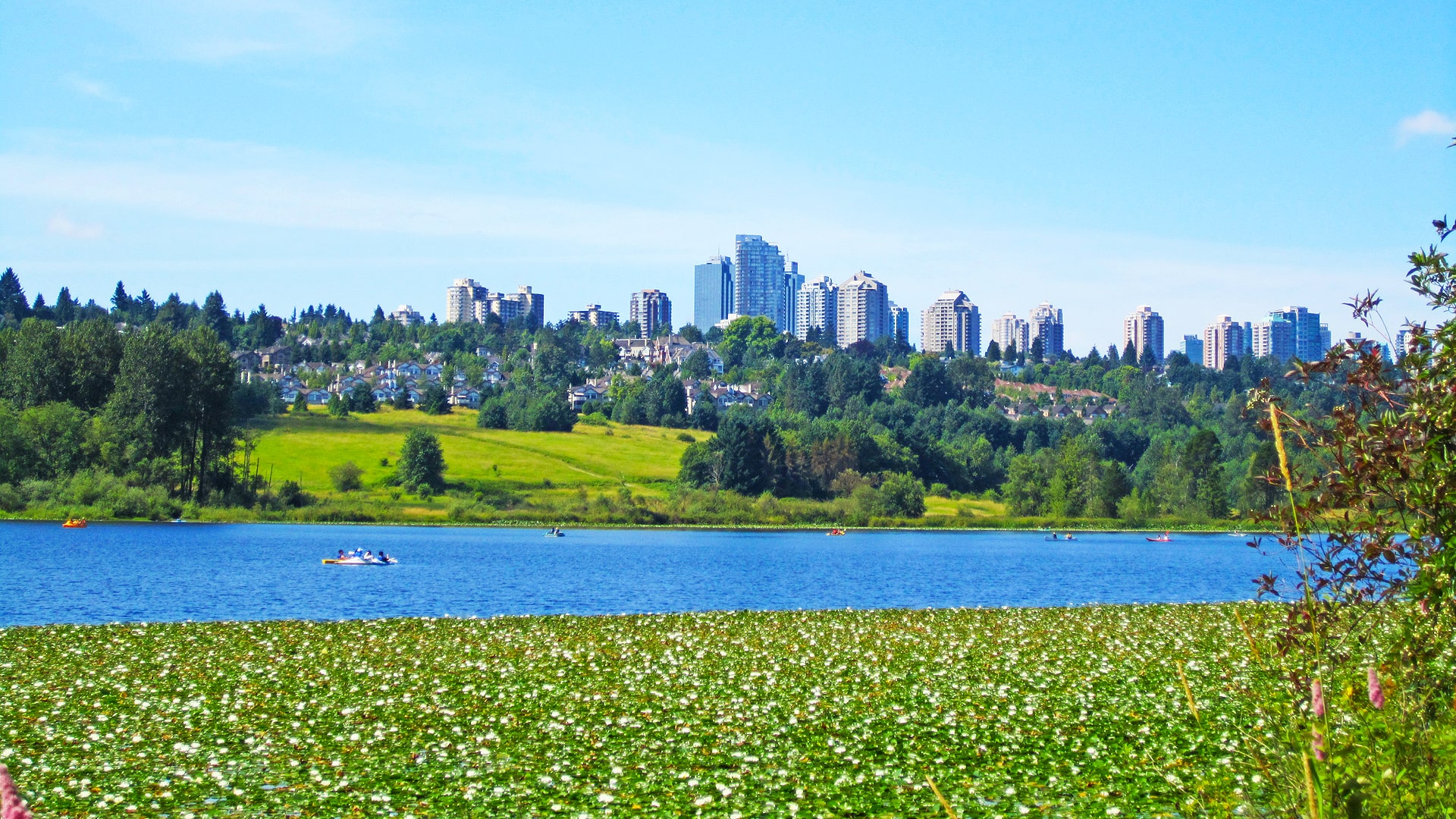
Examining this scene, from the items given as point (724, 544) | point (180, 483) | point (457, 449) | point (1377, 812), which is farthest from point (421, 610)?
point (457, 449)

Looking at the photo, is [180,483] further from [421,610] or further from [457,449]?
[421,610]

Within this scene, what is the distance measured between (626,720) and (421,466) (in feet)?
400

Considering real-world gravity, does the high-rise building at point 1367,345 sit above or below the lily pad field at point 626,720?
above

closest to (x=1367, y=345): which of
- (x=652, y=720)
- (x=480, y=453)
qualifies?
(x=652, y=720)

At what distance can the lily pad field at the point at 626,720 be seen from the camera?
1445 centimetres

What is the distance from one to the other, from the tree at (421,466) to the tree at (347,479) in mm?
4867

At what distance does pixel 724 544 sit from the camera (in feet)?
368

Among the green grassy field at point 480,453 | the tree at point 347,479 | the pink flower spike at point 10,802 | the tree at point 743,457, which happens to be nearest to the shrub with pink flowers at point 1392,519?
the pink flower spike at point 10,802

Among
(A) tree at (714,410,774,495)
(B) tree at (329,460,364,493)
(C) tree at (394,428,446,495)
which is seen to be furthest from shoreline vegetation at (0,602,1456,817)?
(A) tree at (714,410,774,495)

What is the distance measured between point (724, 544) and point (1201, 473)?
67505 millimetres

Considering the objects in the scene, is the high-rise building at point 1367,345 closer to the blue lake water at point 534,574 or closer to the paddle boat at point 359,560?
the blue lake water at point 534,574

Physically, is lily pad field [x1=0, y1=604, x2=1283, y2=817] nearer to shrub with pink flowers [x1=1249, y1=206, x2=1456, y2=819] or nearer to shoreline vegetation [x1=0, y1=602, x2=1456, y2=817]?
shoreline vegetation [x1=0, y1=602, x2=1456, y2=817]

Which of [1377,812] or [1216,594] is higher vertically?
[1377,812]

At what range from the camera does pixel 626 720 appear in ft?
61.1
